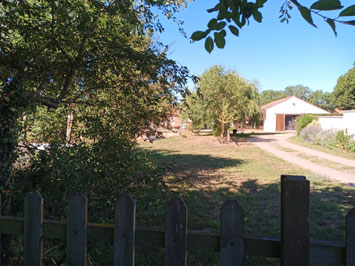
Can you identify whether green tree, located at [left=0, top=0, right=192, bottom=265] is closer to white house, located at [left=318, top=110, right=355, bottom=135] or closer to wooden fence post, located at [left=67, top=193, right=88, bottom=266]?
wooden fence post, located at [left=67, top=193, right=88, bottom=266]

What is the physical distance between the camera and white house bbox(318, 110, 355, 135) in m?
17.4

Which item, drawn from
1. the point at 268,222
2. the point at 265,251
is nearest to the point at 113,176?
the point at 265,251

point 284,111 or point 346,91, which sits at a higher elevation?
point 346,91

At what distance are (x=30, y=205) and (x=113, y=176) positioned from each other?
154 cm

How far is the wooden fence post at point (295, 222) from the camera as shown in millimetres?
1326

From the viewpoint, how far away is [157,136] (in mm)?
4195

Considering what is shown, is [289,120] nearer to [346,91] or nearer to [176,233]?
[346,91]

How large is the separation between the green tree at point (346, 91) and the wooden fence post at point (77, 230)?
5063 cm

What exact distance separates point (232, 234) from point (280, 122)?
51261 millimetres

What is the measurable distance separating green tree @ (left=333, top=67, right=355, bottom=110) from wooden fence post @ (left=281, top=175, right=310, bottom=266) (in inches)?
1974

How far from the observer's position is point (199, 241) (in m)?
1.48

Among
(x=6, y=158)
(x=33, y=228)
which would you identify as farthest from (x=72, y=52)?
(x=33, y=228)

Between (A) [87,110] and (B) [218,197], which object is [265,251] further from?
(B) [218,197]

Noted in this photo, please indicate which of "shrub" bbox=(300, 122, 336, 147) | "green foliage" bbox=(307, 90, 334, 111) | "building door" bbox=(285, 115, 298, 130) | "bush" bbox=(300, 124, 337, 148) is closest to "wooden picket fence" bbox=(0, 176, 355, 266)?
"bush" bbox=(300, 124, 337, 148)
